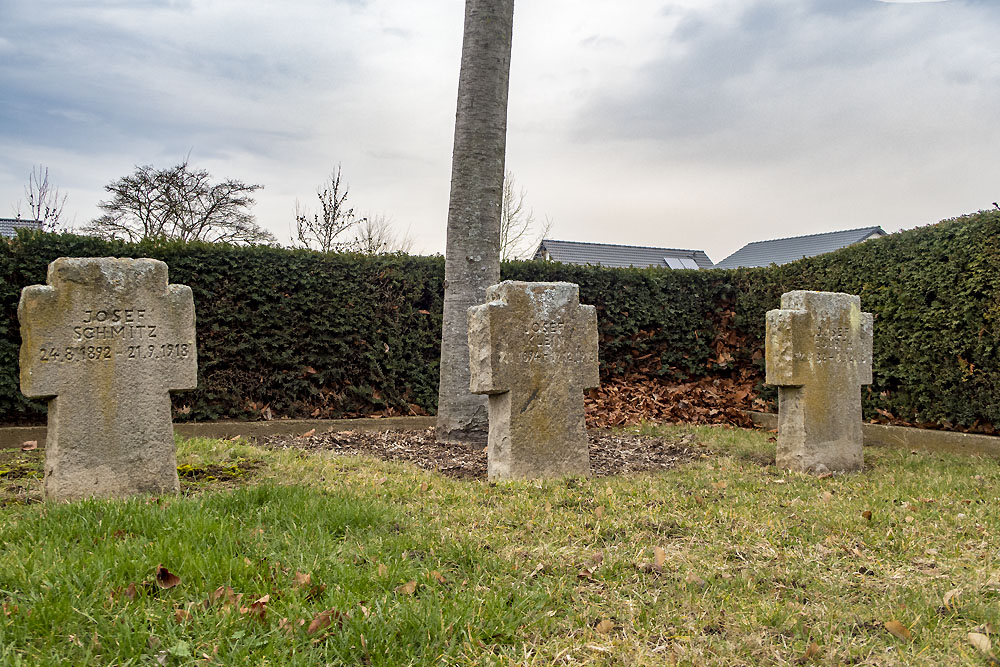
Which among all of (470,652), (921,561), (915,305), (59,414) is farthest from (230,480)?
(915,305)

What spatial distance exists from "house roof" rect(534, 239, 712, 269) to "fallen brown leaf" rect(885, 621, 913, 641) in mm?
23699

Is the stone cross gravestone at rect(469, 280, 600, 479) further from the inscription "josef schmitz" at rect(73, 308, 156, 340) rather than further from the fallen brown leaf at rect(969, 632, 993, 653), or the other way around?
the fallen brown leaf at rect(969, 632, 993, 653)

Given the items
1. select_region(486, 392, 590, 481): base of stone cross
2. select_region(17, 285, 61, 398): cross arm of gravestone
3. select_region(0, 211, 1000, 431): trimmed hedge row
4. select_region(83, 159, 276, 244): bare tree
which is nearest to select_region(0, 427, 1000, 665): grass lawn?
select_region(486, 392, 590, 481): base of stone cross

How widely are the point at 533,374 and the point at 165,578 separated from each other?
3.59m

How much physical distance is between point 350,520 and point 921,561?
320 centimetres

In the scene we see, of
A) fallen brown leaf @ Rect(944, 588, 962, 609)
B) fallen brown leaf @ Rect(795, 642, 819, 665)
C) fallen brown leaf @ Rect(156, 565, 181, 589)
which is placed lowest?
fallen brown leaf @ Rect(795, 642, 819, 665)

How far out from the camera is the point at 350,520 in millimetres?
4066

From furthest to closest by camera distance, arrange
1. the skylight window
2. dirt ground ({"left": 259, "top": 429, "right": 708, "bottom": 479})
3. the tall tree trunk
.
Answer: the skylight window < the tall tree trunk < dirt ground ({"left": 259, "top": 429, "right": 708, "bottom": 479})

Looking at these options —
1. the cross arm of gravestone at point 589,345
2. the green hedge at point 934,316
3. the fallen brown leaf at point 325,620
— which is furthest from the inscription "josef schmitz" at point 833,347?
the fallen brown leaf at point 325,620

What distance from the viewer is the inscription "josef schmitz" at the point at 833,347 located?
673 centimetres

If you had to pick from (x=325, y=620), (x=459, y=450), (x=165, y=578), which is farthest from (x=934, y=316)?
(x=165, y=578)

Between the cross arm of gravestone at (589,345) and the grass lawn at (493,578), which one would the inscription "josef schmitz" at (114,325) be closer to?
the grass lawn at (493,578)

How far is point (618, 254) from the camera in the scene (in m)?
31.8

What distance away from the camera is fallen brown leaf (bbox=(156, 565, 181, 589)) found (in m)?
2.97
